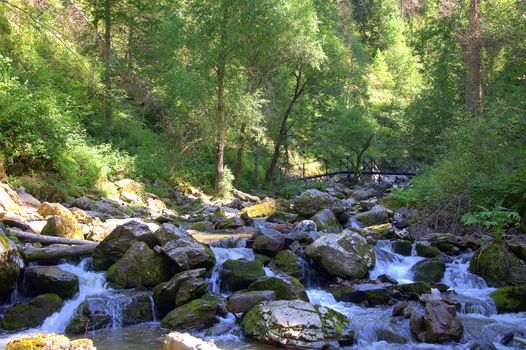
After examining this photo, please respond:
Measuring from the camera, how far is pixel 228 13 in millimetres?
18469

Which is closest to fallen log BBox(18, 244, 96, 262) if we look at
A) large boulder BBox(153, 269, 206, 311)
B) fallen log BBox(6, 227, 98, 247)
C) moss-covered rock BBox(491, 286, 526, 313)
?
fallen log BBox(6, 227, 98, 247)

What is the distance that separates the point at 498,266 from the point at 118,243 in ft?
23.2

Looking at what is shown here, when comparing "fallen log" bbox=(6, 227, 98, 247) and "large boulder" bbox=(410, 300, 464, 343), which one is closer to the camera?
"large boulder" bbox=(410, 300, 464, 343)

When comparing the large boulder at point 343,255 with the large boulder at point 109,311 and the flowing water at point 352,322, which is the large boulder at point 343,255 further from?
the large boulder at point 109,311

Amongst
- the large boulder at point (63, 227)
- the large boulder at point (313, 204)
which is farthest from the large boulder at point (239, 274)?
the large boulder at point (313, 204)

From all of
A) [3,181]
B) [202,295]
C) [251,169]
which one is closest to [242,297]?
[202,295]

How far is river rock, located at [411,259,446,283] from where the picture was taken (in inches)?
359

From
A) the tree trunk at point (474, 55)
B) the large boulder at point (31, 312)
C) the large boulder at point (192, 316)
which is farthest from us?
A: the tree trunk at point (474, 55)

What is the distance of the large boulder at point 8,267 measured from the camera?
22.4 ft

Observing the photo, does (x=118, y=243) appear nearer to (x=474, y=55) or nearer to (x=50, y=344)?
(x=50, y=344)

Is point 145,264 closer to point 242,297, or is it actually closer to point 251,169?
point 242,297

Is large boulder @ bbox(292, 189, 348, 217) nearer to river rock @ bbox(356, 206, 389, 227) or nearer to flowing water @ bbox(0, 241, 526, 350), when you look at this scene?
river rock @ bbox(356, 206, 389, 227)

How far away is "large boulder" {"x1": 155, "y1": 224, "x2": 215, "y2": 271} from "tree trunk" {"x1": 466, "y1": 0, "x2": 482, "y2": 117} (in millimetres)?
11860

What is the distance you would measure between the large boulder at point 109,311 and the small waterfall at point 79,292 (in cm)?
18
